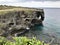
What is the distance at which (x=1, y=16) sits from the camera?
151ft

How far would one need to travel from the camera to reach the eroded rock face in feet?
144

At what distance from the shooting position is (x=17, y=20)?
4919 cm

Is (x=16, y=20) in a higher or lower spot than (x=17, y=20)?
higher

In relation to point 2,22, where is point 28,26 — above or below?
below

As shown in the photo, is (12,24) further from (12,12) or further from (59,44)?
(59,44)

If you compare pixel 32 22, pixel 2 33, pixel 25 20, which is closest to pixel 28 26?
pixel 25 20

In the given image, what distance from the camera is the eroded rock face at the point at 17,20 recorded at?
43.9m

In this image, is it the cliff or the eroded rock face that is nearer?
the cliff

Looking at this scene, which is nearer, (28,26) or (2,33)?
(2,33)

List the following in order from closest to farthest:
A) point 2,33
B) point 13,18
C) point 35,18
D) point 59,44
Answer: point 59,44, point 2,33, point 13,18, point 35,18

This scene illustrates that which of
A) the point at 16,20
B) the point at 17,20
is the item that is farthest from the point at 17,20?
the point at 16,20

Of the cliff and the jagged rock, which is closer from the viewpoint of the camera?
the cliff

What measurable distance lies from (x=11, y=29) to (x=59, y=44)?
14881mm

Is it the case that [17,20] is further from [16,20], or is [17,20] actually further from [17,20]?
[16,20]
